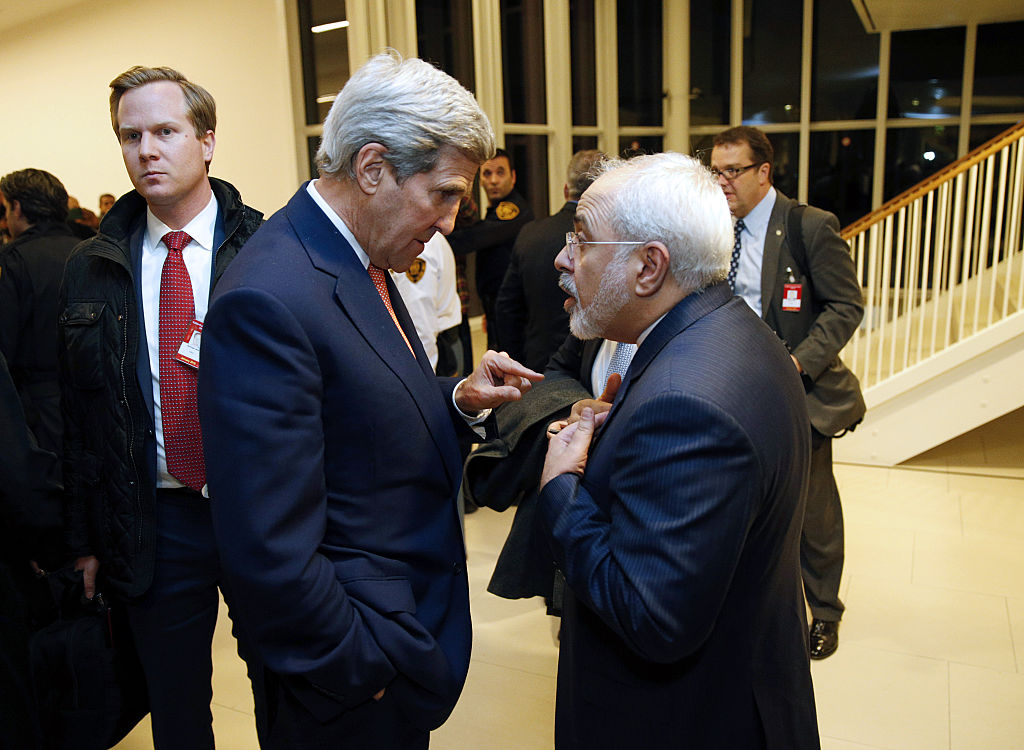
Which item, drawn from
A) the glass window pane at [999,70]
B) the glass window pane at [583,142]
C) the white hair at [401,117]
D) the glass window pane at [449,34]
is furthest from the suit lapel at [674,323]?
the glass window pane at [999,70]

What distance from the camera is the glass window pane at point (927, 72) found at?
1030cm

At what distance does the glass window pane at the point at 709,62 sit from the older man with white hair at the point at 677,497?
11000 mm

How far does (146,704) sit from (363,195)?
60.2 inches

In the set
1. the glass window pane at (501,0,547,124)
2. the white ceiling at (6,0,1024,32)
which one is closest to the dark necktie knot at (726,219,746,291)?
the glass window pane at (501,0,547,124)

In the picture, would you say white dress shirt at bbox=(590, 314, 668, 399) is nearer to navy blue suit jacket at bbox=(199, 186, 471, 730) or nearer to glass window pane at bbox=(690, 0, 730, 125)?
navy blue suit jacket at bbox=(199, 186, 471, 730)

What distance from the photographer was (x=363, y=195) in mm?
1325

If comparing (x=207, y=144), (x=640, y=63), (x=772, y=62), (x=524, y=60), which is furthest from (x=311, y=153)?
(x=772, y=62)

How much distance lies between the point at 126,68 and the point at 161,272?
8.55 meters

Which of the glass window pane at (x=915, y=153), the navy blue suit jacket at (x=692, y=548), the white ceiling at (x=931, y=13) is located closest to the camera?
the navy blue suit jacket at (x=692, y=548)

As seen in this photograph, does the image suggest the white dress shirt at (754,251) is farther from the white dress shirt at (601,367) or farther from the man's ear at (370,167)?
the man's ear at (370,167)

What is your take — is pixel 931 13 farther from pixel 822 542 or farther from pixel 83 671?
pixel 83 671

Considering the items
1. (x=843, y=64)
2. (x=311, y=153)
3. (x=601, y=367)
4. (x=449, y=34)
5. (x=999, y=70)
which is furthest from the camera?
(x=843, y=64)

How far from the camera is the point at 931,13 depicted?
9.06m

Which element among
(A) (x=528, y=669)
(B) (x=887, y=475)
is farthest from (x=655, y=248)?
(B) (x=887, y=475)
